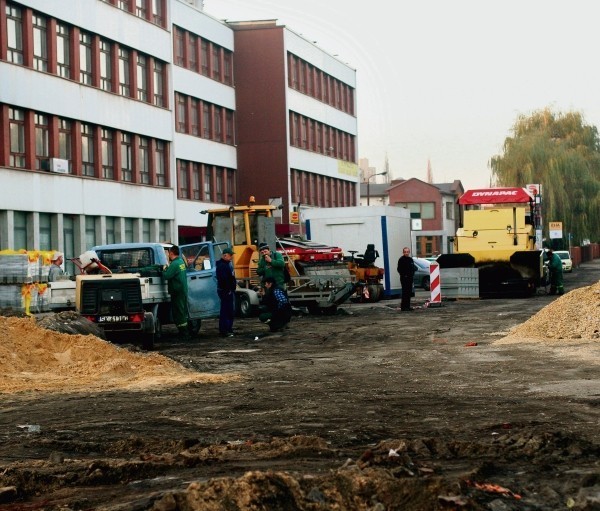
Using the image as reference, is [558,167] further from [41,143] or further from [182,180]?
[41,143]

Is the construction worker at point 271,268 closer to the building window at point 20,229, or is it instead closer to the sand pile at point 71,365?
the sand pile at point 71,365

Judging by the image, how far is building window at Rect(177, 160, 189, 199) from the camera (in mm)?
64406

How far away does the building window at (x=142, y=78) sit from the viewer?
58875 mm

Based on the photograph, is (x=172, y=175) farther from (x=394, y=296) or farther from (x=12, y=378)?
(x=12, y=378)

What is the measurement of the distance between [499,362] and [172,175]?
4526 cm

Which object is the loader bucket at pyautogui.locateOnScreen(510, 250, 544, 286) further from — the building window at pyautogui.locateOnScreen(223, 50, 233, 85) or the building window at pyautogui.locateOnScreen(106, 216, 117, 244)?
the building window at pyautogui.locateOnScreen(223, 50, 233, 85)

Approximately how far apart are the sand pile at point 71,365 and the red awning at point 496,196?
2764cm

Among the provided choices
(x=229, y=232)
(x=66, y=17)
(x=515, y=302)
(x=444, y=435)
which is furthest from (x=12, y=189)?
(x=444, y=435)

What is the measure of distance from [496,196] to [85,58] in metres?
18.7

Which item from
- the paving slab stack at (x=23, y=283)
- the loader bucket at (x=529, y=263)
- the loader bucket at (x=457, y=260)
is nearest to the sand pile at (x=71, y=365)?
the paving slab stack at (x=23, y=283)

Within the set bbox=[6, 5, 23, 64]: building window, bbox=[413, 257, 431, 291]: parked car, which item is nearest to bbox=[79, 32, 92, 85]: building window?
bbox=[6, 5, 23, 64]: building window

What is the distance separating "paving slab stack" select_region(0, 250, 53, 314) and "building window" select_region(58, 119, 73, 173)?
2600 cm

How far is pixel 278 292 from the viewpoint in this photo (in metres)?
27.3

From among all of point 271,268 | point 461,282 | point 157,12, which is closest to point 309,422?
point 271,268
